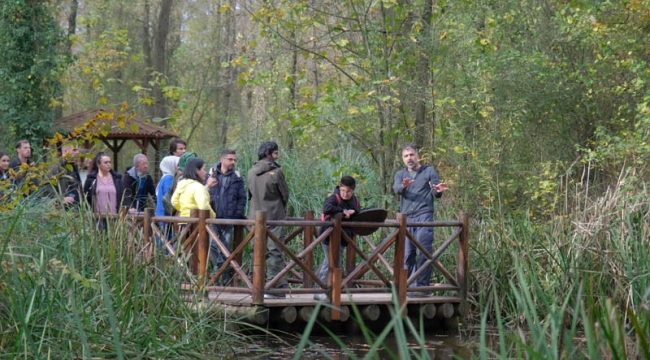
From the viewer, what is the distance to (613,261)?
32.6ft

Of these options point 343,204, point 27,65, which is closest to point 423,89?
point 343,204

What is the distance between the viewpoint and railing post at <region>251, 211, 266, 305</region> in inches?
420

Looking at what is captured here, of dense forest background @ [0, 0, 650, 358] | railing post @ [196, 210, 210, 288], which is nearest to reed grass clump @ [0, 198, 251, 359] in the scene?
railing post @ [196, 210, 210, 288]

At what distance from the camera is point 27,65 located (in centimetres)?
2347

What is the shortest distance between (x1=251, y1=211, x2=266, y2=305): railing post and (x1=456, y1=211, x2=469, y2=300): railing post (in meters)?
2.51

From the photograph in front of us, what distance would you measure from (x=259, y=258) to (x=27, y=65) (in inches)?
559

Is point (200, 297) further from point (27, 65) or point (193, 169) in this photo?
point (27, 65)

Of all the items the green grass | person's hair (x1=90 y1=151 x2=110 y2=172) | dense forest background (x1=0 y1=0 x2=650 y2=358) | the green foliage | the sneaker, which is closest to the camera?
the green grass

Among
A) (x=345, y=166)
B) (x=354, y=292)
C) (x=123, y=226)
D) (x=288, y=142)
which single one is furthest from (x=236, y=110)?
(x=123, y=226)

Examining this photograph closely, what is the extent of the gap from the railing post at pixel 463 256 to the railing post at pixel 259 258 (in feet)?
8.22

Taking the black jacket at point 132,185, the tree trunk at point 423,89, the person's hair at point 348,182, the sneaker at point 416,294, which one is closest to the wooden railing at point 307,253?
the sneaker at point 416,294

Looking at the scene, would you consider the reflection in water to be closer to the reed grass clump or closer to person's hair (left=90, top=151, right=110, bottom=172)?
the reed grass clump

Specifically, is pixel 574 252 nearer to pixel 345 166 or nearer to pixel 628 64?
pixel 345 166

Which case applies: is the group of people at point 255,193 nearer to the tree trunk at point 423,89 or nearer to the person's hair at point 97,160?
the person's hair at point 97,160
